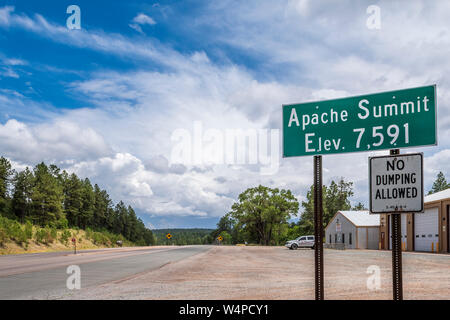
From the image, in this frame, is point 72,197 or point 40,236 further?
point 72,197

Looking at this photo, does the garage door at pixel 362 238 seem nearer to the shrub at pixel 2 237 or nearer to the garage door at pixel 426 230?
the garage door at pixel 426 230

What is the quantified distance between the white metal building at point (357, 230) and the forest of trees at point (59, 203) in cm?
4033

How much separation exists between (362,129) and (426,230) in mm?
39318

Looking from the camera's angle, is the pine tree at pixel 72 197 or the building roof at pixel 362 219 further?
the pine tree at pixel 72 197

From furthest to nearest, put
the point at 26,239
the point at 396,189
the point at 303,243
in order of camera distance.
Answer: the point at 303,243 → the point at 26,239 → the point at 396,189

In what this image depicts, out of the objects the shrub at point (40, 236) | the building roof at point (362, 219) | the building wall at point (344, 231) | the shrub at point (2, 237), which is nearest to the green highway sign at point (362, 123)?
the shrub at point (2, 237)

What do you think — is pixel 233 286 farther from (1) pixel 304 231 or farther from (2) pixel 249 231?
(1) pixel 304 231

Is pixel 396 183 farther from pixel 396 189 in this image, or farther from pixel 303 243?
pixel 303 243

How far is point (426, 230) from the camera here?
42031 mm

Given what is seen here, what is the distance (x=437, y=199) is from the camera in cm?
4034

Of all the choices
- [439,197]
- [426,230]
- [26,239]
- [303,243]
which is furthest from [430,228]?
[26,239]

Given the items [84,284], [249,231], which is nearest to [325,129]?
[84,284]

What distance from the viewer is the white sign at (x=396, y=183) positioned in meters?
6.21
